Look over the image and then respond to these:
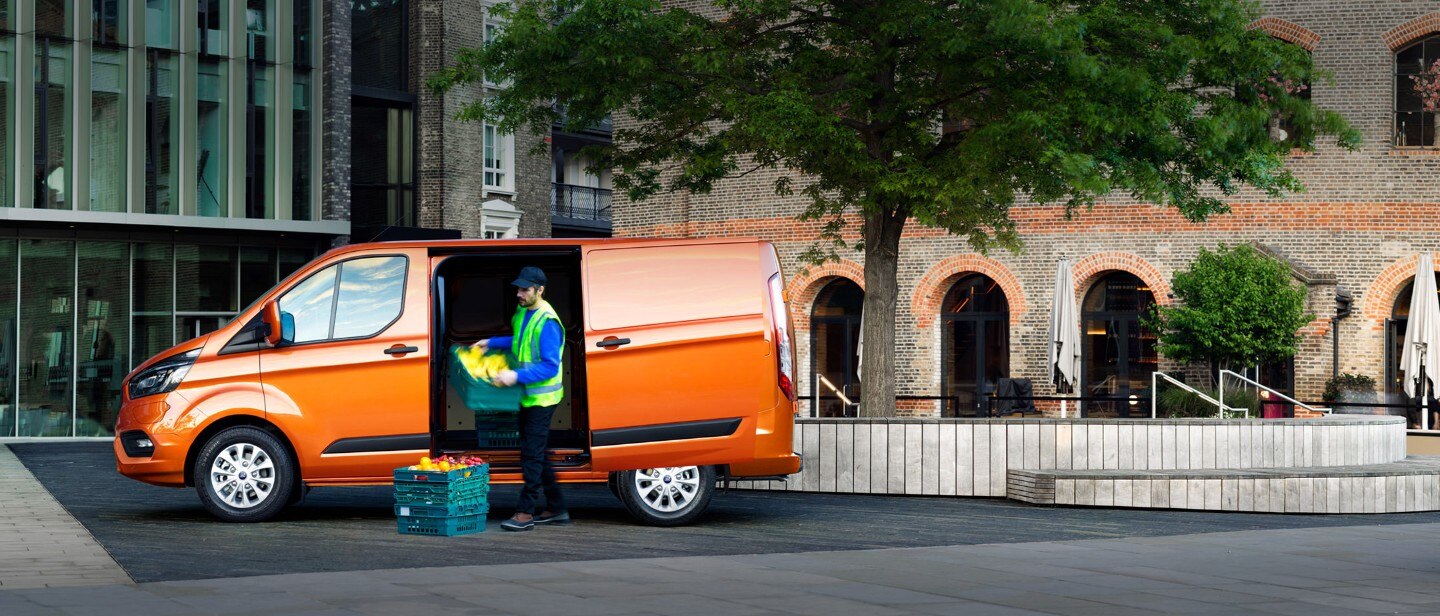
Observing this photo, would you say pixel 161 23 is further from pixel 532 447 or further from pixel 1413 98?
pixel 1413 98

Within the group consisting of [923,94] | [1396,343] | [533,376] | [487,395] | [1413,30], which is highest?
[1413,30]

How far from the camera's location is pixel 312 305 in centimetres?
1098

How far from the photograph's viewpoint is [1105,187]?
13.6 m

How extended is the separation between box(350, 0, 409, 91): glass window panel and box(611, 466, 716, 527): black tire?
2576cm

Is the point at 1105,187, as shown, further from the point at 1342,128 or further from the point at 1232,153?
the point at 1342,128

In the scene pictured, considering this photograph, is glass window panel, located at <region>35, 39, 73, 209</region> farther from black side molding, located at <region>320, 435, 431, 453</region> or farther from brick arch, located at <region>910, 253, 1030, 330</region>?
black side molding, located at <region>320, 435, 431, 453</region>

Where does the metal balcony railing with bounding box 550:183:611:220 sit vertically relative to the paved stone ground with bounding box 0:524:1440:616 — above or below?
above

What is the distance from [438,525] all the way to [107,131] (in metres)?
18.7

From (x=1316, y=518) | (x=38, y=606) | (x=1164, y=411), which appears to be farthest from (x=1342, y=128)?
(x=38, y=606)

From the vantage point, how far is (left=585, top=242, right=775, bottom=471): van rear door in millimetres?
10781

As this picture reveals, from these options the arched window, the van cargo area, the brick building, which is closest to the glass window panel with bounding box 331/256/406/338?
the van cargo area

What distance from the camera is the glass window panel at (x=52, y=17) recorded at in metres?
25.5

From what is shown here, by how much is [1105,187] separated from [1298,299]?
37.4 feet

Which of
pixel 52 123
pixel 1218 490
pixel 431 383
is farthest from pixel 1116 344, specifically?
pixel 52 123
